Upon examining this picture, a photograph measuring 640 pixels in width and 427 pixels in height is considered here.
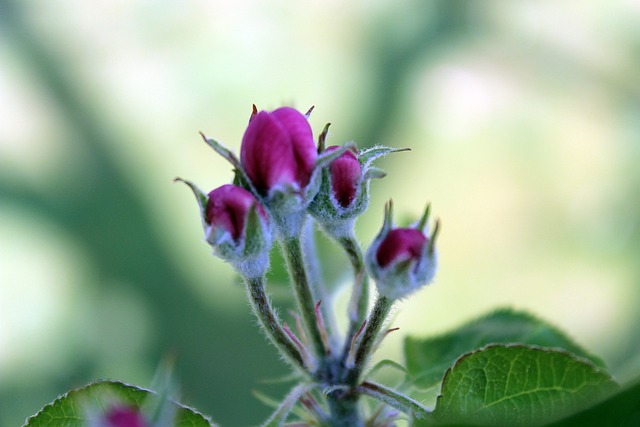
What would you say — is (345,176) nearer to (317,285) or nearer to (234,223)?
(234,223)

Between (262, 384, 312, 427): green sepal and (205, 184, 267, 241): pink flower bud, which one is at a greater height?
(205, 184, 267, 241): pink flower bud

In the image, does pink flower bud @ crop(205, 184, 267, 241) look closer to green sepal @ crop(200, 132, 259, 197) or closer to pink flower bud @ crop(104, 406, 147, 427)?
green sepal @ crop(200, 132, 259, 197)

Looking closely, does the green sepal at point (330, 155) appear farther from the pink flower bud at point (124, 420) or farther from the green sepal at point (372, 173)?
the pink flower bud at point (124, 420)

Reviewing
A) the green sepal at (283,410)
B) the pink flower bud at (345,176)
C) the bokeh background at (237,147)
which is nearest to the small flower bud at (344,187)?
the pink flower bud at (345,176)

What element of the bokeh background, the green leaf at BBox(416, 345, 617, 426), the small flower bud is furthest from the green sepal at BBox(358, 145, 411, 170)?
the bokeh background

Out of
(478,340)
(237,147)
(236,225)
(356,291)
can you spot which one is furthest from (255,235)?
(237,147)

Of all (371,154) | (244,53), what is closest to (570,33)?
(244,53)

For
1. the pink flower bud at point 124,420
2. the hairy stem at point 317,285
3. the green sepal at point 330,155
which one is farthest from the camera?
the hairy stem at point 317,285

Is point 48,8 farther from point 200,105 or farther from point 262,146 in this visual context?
point 262,146
